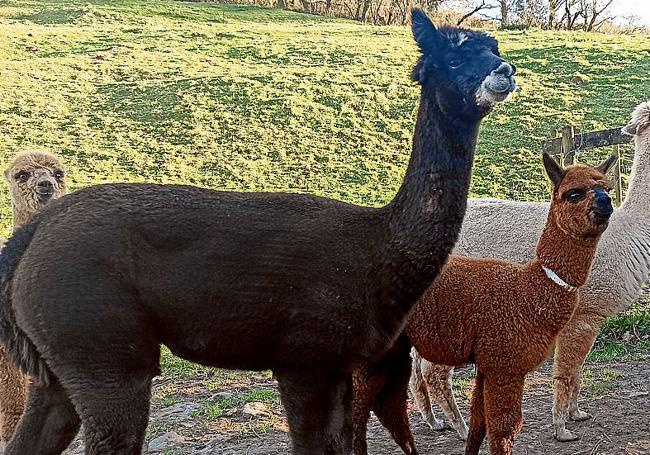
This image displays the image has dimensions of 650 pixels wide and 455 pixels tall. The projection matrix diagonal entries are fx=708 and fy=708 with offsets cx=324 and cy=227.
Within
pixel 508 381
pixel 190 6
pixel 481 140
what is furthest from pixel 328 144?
pixel 190 6

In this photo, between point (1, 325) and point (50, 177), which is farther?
point (50, 177)

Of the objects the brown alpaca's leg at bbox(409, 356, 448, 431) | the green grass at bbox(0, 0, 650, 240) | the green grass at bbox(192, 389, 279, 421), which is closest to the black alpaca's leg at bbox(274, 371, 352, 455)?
the brown alpaca's leg at bbox(409, 356, 448, 431)

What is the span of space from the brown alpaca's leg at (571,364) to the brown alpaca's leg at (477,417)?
3.37ft

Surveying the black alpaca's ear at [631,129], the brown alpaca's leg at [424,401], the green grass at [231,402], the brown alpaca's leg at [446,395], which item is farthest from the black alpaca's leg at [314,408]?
the black alpaca's ear at [631,129]

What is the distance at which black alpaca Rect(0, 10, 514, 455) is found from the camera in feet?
9.83

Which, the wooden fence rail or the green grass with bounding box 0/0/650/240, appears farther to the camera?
the green grass with bounding box 0/0/650/240

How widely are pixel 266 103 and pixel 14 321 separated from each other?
16.4 m

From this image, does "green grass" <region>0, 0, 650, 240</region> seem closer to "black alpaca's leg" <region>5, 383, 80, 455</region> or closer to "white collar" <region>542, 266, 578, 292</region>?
"black alpaca's leg" <region>5, 383, 80, 455</region>

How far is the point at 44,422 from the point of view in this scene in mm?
3350

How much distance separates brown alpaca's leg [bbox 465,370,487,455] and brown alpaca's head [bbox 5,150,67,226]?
9.86 feet

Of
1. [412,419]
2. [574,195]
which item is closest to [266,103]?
[412,419]

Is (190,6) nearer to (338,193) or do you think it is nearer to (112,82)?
(112,82)

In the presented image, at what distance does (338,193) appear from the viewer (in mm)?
14148

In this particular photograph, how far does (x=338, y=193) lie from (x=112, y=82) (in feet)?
33.3
